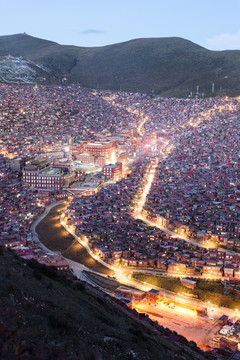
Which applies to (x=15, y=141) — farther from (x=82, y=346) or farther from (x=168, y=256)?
(x=82, y=346)

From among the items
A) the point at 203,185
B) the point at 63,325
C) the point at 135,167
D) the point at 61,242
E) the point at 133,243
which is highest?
the point at 63,325

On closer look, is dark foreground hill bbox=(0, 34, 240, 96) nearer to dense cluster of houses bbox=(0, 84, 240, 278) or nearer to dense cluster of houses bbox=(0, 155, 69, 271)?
dense cluster of houses bbox=(0, 84, 240, 278)

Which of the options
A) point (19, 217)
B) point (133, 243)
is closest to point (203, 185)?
point (133, 243)

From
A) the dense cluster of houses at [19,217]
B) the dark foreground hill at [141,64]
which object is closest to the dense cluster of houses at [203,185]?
the dense cluster of houses at [19,217]

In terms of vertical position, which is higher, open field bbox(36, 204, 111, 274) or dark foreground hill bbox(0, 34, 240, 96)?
dark foreground hill bbox(0, 34, 240, 96)

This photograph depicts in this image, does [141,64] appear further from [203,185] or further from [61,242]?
[61,242]

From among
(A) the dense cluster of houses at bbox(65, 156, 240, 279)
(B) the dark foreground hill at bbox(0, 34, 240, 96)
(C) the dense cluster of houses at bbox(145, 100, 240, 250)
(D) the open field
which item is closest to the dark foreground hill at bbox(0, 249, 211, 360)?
(A) the dense cluster of houses at bbox(65, 156, 240, 279)
